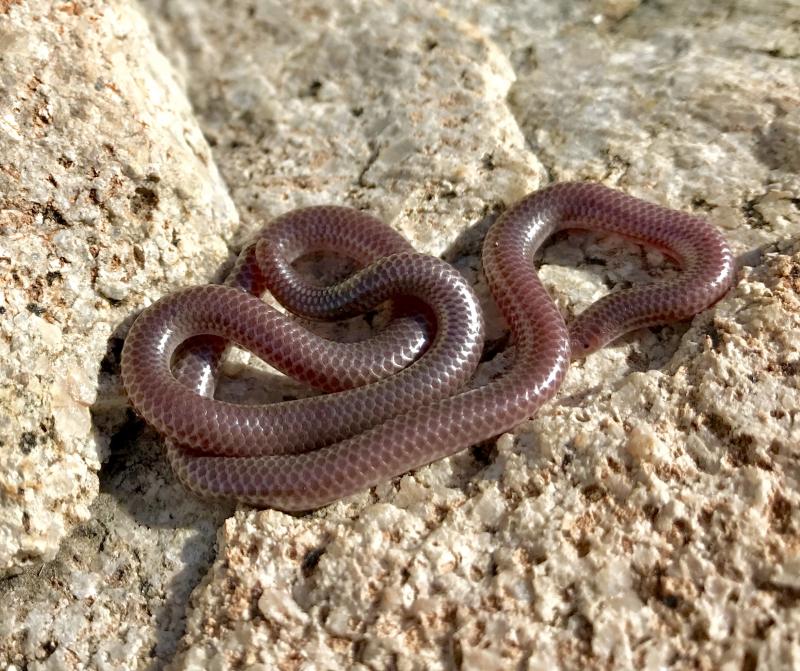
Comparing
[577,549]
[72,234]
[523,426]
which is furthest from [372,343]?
[72,234]

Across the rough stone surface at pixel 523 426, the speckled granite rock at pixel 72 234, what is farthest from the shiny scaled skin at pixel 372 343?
the speckled granite rock at pixel 72 234

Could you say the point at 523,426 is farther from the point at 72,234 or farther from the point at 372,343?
the point at 72,234

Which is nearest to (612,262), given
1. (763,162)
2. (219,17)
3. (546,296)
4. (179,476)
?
(546,296)

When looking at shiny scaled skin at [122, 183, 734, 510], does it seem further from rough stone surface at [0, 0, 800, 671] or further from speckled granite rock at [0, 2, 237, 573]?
speckled granite rock at [0, 2, 237, 573]

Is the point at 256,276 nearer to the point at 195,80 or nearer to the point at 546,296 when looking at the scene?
the point at 546,296

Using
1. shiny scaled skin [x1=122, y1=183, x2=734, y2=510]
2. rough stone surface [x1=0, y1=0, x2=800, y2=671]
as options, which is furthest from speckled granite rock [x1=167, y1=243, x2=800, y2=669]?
shiny scaled skin [x1=122, y1=183, x2=734, y2=510]
